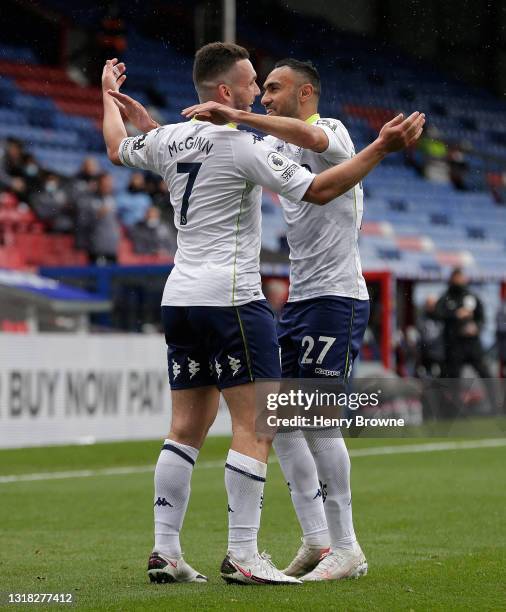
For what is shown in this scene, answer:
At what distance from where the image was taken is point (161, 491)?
191 inches

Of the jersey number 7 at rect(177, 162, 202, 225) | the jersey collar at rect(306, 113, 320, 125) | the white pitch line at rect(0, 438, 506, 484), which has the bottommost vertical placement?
the white pitch line at rect(0, 438, 506, 484)

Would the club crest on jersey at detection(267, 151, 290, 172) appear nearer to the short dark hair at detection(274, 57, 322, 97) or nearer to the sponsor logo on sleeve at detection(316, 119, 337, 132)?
the sponsor logo on sleeve at detection(316, 119, 337, 132)

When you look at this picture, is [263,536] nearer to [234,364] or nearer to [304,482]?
[304,482]

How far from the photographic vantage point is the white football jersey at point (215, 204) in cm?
467

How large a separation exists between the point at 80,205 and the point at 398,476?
294 inches

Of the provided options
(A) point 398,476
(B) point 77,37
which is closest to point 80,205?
(B) point 77,37

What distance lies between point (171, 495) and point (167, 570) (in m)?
0.27

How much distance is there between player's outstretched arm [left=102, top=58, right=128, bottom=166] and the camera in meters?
5.15

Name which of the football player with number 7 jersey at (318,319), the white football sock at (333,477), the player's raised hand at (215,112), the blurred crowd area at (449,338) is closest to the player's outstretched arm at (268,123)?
the player's raised hand at (215,112)

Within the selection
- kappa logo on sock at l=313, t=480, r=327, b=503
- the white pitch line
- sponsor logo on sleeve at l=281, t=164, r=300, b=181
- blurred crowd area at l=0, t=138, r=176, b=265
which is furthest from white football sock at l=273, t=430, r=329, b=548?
blurred crowd area at l=0, t=138, r=176, b=265

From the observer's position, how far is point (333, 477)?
506 cm

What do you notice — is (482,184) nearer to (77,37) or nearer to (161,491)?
(77,37)

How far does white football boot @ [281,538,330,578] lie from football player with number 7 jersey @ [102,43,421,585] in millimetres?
343

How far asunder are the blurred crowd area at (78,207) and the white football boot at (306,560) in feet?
36.1
